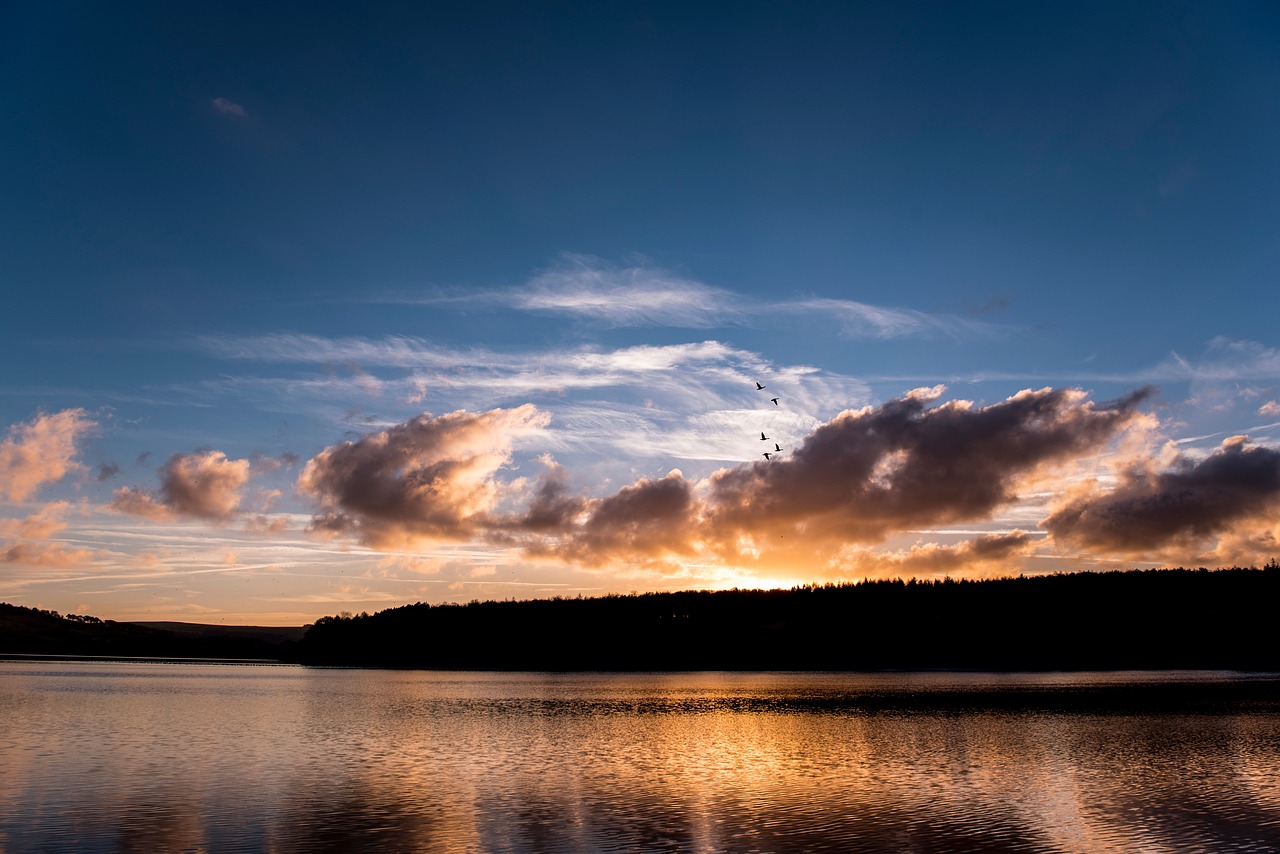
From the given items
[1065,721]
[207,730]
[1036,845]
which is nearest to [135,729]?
[207,730]

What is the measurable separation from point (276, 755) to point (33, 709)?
38.4m

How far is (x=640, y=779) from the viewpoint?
38469 millimetres

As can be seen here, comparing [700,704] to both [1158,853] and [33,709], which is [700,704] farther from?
[1158,853]

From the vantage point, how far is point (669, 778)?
38.7 meters

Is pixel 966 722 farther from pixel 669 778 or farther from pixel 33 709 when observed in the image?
pixel 33 709

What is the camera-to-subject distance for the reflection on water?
26.7m

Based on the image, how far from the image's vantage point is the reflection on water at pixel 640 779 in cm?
2666

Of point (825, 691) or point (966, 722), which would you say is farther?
point (825, 691)

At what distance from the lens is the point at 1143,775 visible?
1545 inches

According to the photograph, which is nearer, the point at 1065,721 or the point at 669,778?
the point at 669,778

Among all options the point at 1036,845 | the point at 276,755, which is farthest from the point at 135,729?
the point at 1036,845

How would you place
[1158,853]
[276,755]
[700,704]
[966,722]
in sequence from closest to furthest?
1. [1158,853]
2. [276,755]
3. [966,722]
4. [700,704]

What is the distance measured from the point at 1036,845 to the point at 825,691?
290ft

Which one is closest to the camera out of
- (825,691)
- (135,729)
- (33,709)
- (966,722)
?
(135,729)
